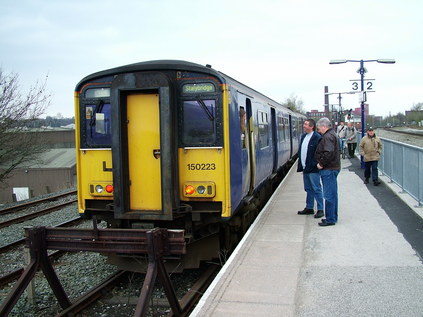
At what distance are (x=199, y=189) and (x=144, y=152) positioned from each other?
3.10 ft

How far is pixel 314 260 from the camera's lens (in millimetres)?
5645

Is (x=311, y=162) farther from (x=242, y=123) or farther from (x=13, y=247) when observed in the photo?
(x=13, y=247)

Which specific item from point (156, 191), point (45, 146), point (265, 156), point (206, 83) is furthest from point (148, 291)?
point (45, 146)

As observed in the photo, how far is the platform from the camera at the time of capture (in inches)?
167

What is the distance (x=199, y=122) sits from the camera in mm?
6141

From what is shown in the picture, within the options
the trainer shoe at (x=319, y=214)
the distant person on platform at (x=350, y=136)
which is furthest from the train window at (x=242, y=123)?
the distant person on platform at (x=350, y=136)

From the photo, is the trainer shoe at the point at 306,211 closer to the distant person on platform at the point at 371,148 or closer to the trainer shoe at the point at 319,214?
the trainer shoe at the point at 319,214

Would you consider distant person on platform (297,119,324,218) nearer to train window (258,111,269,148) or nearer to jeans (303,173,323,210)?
jeans (303,173,323,210)

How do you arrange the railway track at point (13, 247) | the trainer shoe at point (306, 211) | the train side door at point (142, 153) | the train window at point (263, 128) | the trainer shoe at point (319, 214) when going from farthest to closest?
the train window at point (263, 128) < the trainer shoe at point (306, 211) < the trainer shoe at point (319, 214) < the railway track at point (13, 247) < the train side door at point (142, 153)

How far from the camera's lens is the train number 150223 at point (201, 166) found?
6.07 m

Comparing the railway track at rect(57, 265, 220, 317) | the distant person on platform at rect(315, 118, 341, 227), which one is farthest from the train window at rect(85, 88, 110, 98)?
the distant person on platform at rect(315, 118, 341, 227)

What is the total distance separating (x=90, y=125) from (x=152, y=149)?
1168 mm

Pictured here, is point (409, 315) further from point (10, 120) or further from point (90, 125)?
point (10, 120)

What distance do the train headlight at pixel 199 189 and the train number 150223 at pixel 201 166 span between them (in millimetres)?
196
